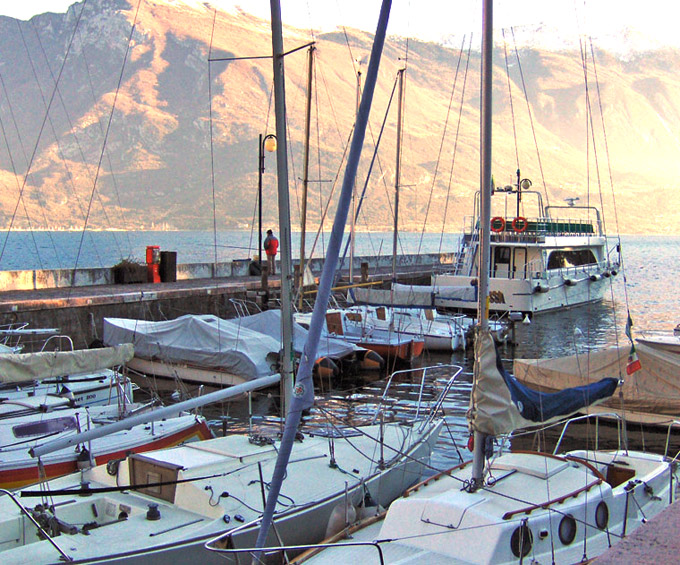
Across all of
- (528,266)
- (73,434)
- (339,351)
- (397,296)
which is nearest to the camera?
(73,434)

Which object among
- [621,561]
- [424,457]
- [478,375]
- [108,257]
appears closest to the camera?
[621,561]

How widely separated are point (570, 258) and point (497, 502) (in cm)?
3706

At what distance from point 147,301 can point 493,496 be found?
18.7m

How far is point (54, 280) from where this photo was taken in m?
27.3

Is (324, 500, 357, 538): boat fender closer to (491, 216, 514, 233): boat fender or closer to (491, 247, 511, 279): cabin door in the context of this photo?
(491, 247, 511, 279): cabin door


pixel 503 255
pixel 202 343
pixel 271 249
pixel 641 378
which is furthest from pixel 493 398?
pixel 503 255

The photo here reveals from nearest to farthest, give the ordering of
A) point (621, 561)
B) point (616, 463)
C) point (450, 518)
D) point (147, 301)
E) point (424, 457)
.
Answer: point (621, 561) → point (450, 518) → point (616, 463) → point (424, 457) → point (147, 301)

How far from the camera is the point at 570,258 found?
143 feet

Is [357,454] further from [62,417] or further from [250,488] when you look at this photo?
[62,417]

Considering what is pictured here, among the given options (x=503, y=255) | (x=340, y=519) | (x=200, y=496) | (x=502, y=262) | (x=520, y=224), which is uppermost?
(x=520, y=224)

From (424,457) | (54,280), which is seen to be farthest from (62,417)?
(54,280)

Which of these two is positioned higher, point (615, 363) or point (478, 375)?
point (478, 375)

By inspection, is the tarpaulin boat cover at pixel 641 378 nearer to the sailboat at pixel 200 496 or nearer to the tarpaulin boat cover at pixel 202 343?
the sailboat at pixel 200 496

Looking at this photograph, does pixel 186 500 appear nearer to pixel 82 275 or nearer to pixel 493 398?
pixel 493 398
